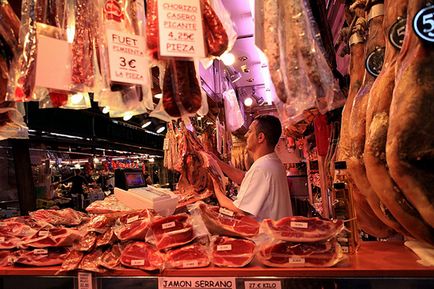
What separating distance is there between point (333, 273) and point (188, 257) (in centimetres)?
68

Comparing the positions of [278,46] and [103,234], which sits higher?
[278,46]

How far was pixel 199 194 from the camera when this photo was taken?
13.4 ft

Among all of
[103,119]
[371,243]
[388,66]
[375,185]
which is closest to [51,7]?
[388,66]

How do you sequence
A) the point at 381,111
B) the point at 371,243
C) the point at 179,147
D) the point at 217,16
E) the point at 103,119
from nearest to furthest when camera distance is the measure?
the point at 381,111
the point at 217,16
the point at 371,243
the point at 179,147
the point at 103,119

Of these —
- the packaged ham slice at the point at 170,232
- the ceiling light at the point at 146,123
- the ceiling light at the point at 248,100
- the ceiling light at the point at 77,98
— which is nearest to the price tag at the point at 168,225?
the packaged ham slice at the point at 170,232

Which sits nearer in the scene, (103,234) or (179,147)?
(103,234)

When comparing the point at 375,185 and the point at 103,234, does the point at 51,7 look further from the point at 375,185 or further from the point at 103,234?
the point at 375,185

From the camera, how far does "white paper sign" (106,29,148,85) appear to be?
1.59m

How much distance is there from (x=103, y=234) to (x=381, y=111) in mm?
1648

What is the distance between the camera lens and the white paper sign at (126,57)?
5.22 feet

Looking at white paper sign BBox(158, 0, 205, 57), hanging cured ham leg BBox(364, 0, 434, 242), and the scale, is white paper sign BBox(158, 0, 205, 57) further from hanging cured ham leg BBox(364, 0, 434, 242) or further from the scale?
the scale

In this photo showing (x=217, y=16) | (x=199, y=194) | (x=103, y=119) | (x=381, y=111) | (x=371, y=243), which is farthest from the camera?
(x=103, y=119)

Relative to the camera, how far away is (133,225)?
2102mm

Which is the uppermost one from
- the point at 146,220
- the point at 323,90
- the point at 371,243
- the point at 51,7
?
the point at 51,7
